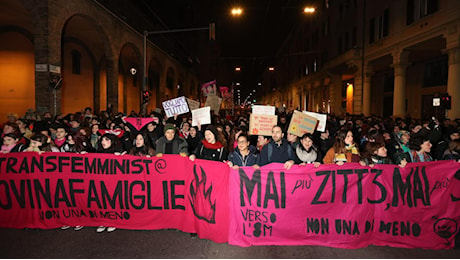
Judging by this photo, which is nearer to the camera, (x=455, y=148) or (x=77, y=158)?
(x=77, y=158)

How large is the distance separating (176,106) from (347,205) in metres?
6.47

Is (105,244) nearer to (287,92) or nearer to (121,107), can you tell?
(121,107)

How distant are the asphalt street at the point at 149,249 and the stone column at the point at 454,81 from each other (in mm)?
11872

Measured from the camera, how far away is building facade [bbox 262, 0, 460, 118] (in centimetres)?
1438

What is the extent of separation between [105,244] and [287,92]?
5680cm

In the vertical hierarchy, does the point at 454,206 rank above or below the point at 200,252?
above

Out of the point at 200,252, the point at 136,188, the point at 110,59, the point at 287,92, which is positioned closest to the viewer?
the point at 200,252

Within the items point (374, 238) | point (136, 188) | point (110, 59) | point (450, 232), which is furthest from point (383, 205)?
point (110, 59)

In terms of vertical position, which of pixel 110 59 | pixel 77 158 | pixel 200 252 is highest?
pixel 110 59

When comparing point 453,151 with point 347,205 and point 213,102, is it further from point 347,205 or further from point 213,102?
point 213,102

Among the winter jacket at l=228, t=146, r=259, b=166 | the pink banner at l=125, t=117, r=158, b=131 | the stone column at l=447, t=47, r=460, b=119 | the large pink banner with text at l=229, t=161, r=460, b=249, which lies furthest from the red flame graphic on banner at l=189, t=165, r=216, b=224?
the stone column at l=447, t=47, r=460, b=119

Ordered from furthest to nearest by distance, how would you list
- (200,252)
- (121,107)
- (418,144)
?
(121,107) < (418,144) < (200,252)

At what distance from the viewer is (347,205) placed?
4.56m

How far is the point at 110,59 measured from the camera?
1888 cm
